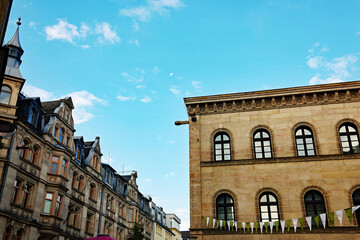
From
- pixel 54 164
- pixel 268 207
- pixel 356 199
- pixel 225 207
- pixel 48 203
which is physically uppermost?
pixel 54 164

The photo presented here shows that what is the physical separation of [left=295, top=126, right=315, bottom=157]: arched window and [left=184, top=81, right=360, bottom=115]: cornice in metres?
1.92

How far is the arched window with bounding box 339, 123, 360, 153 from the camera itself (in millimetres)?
24172

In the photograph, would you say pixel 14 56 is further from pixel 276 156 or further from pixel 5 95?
pixel 276 156

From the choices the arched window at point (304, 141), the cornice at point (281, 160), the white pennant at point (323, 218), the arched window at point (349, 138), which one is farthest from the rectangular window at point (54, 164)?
the arched window at point (349, 138)

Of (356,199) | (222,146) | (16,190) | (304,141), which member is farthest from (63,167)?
(356,199)

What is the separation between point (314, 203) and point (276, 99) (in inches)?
312

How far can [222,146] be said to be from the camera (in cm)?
2645

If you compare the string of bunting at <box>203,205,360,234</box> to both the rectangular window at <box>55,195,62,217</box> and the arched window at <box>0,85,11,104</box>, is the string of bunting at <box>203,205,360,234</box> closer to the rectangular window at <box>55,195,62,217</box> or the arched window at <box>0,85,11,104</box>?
the rectangular window at <box>55,195,62,217</box>

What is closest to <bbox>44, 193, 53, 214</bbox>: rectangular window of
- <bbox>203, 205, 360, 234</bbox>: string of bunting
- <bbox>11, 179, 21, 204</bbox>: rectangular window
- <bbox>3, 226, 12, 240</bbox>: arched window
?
<bbox>11, 179, 21, 204</bbox>: rectangular window

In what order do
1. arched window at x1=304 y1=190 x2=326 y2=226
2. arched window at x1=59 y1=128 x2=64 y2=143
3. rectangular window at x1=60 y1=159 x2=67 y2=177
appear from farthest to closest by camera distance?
1. arched window at x1=59 y1=128 x2=64 y2=143
2. rectangular window at x1=60 y1=159 x2=67 y2=177
3. arched window at x1=304 y1=190 x2=326 y2=226

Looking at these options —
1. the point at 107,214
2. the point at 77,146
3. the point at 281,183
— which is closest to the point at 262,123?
the point at 281,183

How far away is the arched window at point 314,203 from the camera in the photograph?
2295 centimetres

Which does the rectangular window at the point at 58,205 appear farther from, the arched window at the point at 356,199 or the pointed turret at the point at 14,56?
the arched window at the point at 356,199

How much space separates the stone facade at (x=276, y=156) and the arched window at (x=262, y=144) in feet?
0.45
